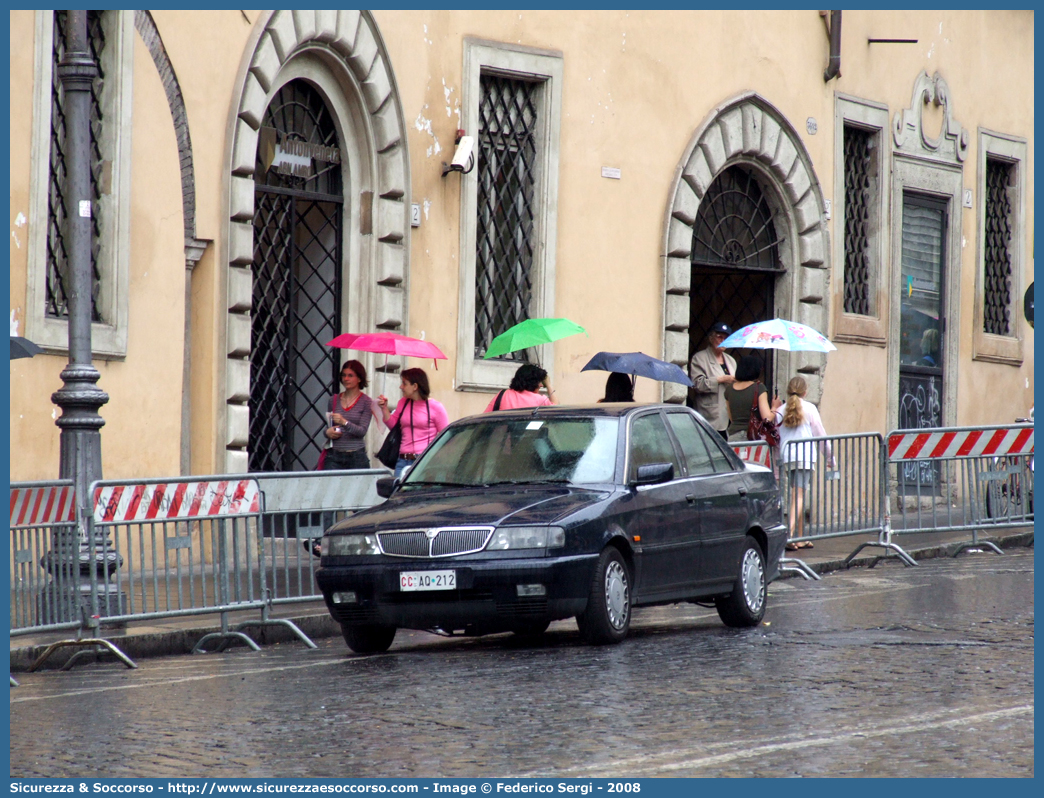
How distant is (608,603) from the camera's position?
10.7 metres

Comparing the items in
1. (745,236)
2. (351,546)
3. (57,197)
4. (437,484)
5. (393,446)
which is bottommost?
(351,546)

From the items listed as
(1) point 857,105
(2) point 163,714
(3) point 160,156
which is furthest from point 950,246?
(2) point 163,714

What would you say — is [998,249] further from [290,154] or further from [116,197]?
[116,197]

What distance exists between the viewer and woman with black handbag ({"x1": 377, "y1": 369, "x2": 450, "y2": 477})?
14.8 metres

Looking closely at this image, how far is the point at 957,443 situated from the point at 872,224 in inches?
215

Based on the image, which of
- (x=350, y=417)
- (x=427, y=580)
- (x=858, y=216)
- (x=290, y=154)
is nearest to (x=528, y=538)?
(x=427, y=580)

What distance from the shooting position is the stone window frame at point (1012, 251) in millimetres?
25000

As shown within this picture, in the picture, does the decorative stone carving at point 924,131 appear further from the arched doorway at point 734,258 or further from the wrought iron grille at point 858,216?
the arched doorway at point 734,258

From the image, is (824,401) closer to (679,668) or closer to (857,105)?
(857,105)

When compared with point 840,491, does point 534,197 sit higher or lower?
higher

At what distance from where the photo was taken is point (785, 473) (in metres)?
16.9

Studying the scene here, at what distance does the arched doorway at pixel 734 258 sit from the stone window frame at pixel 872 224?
1.00 m

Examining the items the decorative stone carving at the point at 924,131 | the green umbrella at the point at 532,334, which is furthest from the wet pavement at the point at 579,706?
the decorative stone carving at the point at 924,131

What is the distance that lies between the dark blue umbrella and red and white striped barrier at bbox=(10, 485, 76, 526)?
6724 millimetres
